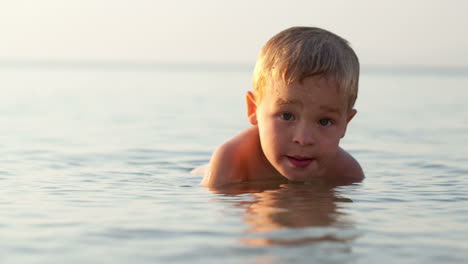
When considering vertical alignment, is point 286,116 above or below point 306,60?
below

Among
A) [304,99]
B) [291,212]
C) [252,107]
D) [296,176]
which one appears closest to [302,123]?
[304,99]

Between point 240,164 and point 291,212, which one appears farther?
point 240,164

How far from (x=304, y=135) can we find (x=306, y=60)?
47 centimetres

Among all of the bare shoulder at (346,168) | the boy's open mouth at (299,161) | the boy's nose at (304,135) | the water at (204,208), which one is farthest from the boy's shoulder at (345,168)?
the boy's nose at (304,135)

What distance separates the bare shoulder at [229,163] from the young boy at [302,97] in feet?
0.13

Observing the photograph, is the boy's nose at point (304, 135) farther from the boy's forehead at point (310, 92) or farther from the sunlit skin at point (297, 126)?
the boy's forehead at point (310, 92)

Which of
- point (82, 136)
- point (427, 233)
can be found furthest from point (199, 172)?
point (82, 136)

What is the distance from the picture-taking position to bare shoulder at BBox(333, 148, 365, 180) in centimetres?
549

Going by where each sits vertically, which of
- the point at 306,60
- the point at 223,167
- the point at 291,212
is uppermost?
the point at 306,60

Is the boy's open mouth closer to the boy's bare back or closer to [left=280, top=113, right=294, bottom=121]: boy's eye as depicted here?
[left=280, top=113, right=294, bottom=121]: boy's eye

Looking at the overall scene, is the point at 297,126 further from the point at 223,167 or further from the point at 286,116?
the point at 223,167

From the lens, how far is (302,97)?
4.44 m

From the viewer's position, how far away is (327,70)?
4508mm

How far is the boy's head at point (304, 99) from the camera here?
14.6ft
